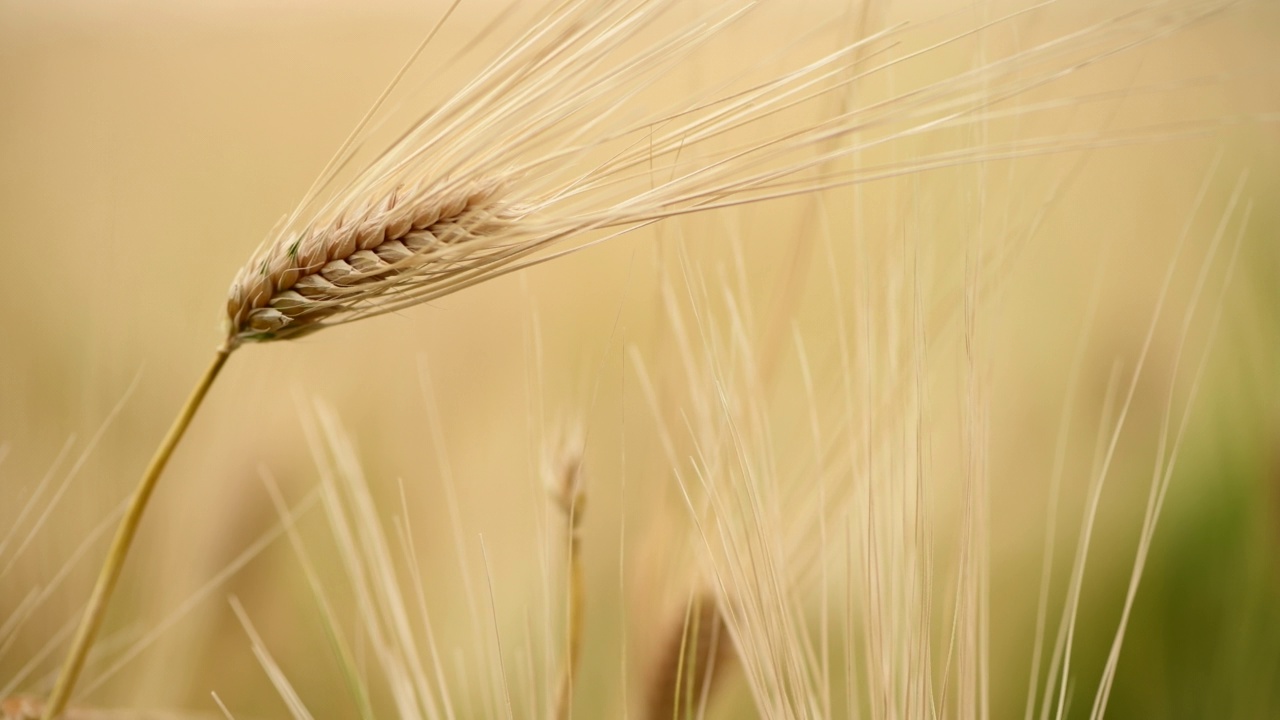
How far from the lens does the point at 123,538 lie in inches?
11.1

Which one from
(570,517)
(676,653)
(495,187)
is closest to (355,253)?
(495,187)

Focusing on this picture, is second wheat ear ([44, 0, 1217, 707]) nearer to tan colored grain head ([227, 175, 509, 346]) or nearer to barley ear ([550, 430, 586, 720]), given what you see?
tan colored grain head ([227, 175, 509, 346])

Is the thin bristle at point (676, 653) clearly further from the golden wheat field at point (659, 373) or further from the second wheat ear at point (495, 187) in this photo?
the second wheat ear at point (495, 187)

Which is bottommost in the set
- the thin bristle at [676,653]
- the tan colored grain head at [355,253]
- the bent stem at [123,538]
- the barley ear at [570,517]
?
the thin bristle at [676,653]

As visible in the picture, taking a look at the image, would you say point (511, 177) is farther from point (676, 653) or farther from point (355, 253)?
point (676, 653)

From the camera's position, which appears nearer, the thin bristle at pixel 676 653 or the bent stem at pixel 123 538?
the bent stem at pixel 123 538

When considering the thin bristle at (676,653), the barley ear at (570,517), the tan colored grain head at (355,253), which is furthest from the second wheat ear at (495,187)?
the thin bristle at (676,653)

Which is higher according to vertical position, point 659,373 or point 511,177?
point 511,177

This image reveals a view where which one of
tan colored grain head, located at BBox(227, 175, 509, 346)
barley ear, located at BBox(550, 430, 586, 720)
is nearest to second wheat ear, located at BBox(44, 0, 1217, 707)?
tan colored grain head, located at BBox(227, 175, 509, 346)

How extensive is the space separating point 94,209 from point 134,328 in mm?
348

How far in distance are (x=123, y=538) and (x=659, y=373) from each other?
32cm

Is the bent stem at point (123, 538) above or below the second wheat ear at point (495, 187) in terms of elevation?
below

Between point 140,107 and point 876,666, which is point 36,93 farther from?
point 876,666

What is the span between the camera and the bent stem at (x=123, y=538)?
0.89 feet
